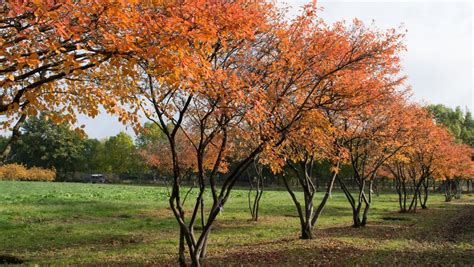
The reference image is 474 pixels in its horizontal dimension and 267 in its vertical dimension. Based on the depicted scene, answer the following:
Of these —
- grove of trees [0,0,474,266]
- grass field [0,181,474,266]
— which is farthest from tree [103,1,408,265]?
grass field [0,181,474,266]

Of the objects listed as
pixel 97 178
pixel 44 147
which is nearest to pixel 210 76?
pixel 44 147

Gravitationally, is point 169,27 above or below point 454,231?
above

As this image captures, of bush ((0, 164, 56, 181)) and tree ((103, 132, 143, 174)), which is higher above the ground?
tree ((103, 132, 143, 174))

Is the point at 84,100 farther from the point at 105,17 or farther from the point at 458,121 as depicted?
the point at 458,121

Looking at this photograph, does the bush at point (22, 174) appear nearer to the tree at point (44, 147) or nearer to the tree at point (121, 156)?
the tree at point (44, 147)

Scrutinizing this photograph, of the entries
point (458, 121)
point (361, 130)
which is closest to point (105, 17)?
point (361, 130)

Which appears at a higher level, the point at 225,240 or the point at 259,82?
the point at 259,82

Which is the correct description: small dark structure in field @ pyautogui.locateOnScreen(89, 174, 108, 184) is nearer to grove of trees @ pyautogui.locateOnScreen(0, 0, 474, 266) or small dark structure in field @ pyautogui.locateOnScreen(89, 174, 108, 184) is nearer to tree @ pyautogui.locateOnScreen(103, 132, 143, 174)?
tree @ pyautogui.locateOnScreen(103, 132, 143, 174)

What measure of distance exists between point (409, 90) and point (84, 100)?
16.8 m

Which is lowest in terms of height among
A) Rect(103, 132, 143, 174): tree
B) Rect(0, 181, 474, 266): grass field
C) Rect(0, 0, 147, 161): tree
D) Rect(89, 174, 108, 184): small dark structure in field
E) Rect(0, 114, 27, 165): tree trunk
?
Rect(0, 181, 474, 266): grass field

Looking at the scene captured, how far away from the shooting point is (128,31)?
18.2 feet

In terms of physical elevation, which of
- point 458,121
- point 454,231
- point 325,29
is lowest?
point 454,231

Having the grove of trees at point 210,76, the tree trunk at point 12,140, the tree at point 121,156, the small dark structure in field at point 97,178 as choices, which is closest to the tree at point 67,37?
the grove of trees at point 210,76

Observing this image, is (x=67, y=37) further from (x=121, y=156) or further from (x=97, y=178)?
(x=97, y=178)
